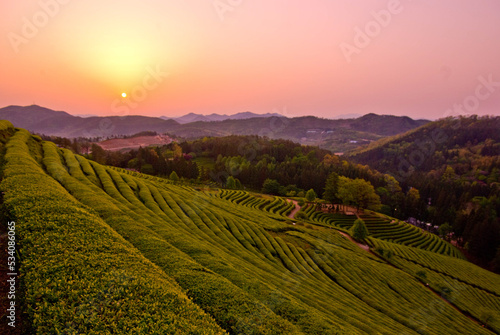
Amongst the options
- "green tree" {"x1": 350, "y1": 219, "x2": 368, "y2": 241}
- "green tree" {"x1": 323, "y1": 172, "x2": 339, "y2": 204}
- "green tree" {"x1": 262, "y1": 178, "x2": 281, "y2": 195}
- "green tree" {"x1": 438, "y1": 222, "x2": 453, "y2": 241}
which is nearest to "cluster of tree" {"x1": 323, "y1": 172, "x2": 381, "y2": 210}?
"green tree" {"x1": 323, "y1": 172, "x2": 339, "y2": 204}

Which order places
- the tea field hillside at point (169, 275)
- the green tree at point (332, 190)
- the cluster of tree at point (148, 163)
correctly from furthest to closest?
the cluster of tree at point (148, 163), the green tree at point (332, 190), the tea field hillside at point (169, 275)

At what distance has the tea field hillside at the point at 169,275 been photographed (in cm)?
873

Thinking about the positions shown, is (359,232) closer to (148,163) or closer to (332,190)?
(332,190)

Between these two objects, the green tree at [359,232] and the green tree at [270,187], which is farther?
the green tree at [270,187]

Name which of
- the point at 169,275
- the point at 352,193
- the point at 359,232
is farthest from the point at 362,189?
the point at 169,275

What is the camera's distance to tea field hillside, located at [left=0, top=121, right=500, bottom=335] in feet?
28.7

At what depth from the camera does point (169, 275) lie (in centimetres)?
1297

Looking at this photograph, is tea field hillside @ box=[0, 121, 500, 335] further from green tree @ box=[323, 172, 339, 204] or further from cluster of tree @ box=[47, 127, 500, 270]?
cluster of tree @ box=[47, 127, 500, 270]

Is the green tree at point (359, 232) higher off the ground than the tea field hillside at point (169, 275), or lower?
lower

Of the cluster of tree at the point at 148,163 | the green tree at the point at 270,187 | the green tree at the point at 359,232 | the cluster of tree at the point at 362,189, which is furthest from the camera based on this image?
the green tree at the point at 270,187

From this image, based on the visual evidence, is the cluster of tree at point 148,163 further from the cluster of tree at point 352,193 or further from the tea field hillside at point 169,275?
the tea field hillside at point 169,275

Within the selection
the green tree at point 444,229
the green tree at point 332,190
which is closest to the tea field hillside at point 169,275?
the green tree at point 332,190

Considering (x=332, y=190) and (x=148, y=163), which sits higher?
(x=148, y=163)

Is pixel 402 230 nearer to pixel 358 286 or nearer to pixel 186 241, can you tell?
pixel 358 286
